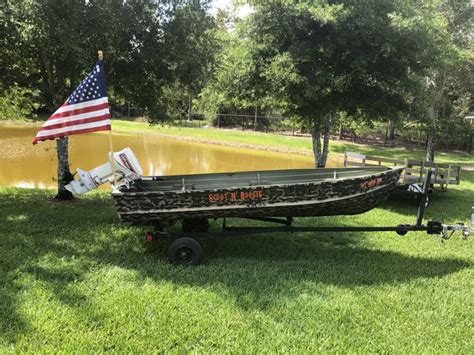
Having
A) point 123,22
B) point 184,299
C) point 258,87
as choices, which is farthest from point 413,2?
point 184,299

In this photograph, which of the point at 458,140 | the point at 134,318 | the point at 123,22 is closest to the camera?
the point at 134,318

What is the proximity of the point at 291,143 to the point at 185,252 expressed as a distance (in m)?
23.3

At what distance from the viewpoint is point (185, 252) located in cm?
571

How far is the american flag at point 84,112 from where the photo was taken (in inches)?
219

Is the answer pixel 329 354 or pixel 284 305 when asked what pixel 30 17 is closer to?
pixel 284 305

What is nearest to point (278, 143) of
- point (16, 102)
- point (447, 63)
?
point (447, 63)

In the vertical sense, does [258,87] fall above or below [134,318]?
above

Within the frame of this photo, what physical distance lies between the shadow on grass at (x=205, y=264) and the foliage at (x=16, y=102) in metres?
3.98

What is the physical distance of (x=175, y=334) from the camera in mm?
3963

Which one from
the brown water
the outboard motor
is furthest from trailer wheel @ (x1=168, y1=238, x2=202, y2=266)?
the brown water

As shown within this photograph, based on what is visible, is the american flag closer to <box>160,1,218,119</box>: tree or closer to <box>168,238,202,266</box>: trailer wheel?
<box>168,238,202,266</box>: trailer wheel

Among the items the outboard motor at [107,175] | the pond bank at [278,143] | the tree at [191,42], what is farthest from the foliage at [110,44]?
the pond bank at [278,143]

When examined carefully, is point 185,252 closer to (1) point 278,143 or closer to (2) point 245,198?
(2) point 245,198

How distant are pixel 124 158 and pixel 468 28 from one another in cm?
1674
